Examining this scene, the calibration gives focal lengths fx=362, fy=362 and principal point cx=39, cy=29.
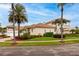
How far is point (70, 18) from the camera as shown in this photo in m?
6.05

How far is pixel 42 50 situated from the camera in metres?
6.02

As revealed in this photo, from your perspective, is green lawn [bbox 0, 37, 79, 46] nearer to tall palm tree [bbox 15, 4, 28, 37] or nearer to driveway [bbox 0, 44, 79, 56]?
driveway [bbox 0, 44, 79, 56]

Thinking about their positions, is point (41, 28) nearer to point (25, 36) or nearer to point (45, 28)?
point (45, 28)

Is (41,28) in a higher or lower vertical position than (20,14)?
lower

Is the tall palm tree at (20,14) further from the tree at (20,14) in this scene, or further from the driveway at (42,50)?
the driveway at (42,50)

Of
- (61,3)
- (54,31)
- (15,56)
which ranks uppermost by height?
(61,3)

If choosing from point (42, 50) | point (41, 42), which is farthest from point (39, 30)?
point (42, 50)

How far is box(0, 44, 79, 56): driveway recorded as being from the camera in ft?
19.6

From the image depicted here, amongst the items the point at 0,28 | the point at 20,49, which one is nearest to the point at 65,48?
the point at 20,49

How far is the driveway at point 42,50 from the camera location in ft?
19.6

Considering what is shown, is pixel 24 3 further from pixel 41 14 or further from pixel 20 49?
pixel 20 49

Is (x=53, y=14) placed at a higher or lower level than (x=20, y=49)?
higher

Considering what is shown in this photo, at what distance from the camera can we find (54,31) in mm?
6035

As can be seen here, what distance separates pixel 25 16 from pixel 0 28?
1.52ft
